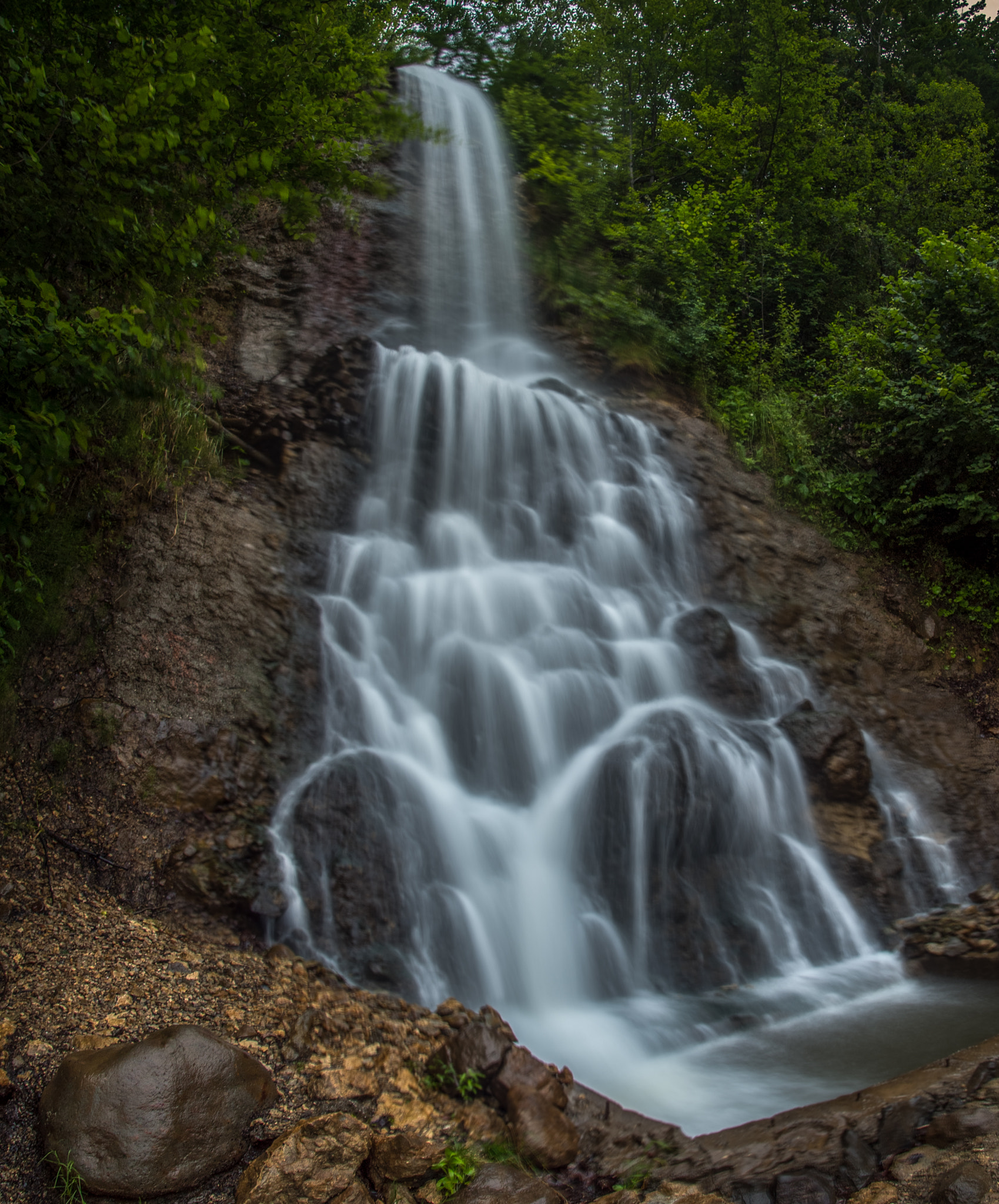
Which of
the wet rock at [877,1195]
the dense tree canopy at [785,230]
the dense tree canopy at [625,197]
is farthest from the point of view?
the dense tree canopy at [785,230]

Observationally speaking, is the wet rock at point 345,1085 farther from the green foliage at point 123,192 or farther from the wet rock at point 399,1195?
the green foliage at point 123,192

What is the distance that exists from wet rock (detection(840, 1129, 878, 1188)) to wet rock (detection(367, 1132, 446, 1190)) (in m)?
1.72

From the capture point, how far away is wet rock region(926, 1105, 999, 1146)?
3.29m

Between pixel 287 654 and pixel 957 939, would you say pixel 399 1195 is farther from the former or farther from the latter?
pixel 957 939

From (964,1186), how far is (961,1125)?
0.56 metres

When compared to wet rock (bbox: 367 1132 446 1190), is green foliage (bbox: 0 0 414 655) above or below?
above

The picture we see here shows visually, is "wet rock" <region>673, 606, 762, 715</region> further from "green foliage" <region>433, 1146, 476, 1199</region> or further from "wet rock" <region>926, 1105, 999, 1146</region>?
"green foliage" <region>433, 1146, 476, 1199</region>

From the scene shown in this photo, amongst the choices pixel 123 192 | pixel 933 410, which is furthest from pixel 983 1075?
pixel 933 410

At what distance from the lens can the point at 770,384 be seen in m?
12.7

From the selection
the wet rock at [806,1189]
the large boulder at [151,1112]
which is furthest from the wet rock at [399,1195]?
the wet rock at [806,1189]

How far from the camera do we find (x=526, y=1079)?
12.2 ft

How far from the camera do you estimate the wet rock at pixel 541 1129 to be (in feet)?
11.4

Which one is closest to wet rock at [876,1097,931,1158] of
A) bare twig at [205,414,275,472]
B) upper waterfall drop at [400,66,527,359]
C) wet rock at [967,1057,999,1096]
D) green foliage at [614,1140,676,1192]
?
wet rock at [967,1057,999,1096]

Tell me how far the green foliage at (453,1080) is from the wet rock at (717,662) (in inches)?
183
